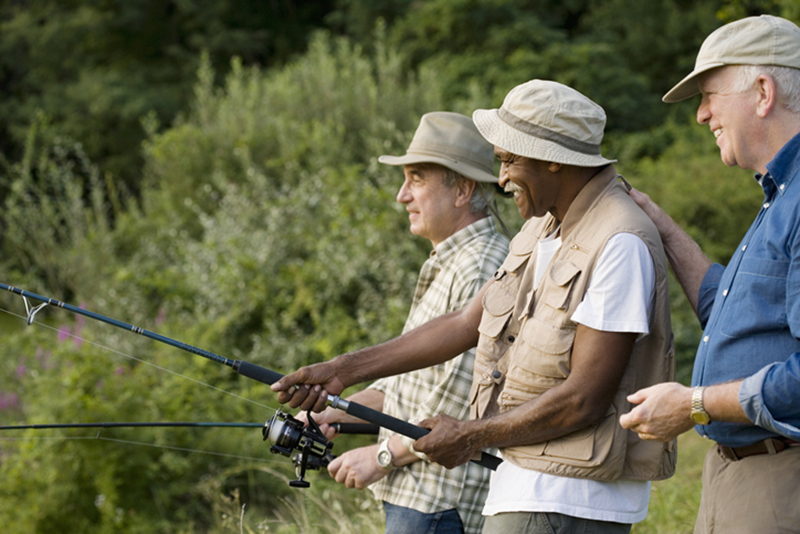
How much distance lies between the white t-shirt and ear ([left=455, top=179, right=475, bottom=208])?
3.43ft

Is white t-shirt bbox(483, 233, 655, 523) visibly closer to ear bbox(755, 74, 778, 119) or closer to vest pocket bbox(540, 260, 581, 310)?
vest pocket bbox(540, 260, 581, 310)

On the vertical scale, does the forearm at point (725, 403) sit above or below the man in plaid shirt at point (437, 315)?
above

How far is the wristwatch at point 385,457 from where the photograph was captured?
8.76ft

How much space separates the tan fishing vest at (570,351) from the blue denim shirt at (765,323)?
0.42 ft

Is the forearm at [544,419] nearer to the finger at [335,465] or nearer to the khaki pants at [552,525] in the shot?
the khaki pants at [552,525]

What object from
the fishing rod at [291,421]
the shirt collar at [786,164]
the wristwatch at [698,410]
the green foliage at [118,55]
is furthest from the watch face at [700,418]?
the green foliage at [118,55]

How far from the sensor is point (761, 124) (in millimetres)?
1911

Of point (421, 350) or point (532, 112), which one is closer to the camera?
point (532, 112)

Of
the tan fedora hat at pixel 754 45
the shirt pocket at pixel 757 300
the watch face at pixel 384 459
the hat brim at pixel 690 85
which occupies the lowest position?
the watch face at pixel 384 459

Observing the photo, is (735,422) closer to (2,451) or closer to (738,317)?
(738,317)

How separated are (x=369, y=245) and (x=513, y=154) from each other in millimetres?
4245

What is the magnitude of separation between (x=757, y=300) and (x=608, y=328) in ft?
1.08

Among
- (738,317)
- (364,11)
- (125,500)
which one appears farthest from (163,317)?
(364,11)

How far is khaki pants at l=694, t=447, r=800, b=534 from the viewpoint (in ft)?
5.93
